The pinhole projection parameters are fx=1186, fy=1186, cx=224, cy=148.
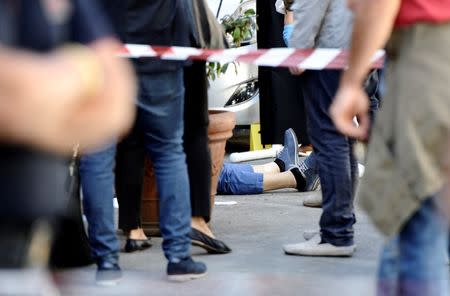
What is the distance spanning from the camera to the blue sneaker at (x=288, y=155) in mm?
8883

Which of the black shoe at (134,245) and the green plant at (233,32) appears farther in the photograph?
the green plant at (233,32)

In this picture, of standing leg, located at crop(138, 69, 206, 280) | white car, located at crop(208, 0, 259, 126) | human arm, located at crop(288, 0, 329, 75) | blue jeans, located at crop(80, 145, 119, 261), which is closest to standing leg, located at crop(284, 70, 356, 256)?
human arm, located at crop(288, 0, 329, 75)

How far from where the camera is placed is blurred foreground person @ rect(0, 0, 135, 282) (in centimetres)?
180

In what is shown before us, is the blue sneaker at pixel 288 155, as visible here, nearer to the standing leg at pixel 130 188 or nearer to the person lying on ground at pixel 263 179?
the person lying on ground at pixel 263 179

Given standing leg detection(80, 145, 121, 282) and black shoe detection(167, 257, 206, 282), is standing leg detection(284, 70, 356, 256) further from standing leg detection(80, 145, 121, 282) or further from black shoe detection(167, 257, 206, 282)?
standing leg detection(80, 145, 121, 282)

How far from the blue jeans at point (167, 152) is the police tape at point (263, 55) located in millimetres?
120

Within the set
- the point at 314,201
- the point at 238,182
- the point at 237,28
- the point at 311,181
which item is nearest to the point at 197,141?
the point at 237,28

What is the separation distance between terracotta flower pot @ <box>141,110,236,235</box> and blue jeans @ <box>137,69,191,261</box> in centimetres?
92

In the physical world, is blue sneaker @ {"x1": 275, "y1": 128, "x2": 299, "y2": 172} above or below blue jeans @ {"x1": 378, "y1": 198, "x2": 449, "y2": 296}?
below

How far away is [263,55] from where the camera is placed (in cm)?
638

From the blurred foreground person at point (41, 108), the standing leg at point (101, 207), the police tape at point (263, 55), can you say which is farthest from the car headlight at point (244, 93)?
the blurred foreground person at point (41, 108)

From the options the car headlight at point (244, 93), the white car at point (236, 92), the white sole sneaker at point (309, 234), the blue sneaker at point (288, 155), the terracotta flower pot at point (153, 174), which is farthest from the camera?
the car headlight at point (244, 93)

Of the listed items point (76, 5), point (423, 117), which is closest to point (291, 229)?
point (423, 117)

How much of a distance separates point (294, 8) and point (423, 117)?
291cm
